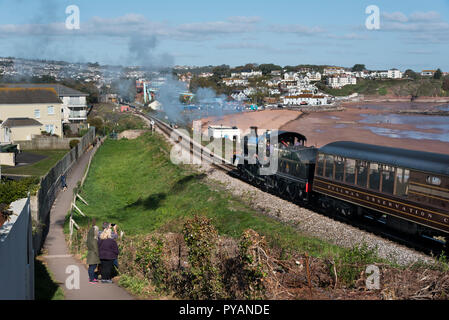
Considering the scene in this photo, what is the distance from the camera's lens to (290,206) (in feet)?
79.5

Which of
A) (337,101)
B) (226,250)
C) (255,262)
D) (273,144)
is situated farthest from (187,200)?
(337,101)

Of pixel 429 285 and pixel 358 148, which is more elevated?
pixel 358 148

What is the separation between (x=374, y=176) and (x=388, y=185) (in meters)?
0.87

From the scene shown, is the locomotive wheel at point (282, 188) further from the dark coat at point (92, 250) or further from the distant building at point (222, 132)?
the distant building at point (222, 132)

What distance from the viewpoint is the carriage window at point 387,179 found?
18000 mm

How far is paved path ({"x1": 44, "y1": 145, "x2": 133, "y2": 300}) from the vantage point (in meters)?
11.5

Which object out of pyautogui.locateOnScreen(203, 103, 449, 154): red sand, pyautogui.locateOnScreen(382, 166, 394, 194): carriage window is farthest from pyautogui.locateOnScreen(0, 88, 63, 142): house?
pyautogui.locateOnScreen(382, 166, 394, 194): carriage window

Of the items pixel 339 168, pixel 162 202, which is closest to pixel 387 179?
pixel 339 168

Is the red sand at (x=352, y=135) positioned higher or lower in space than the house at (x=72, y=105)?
lower

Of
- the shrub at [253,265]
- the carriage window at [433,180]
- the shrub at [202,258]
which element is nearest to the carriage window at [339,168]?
the carriage window at [433,180]

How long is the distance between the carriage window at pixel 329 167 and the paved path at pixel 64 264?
11.4m

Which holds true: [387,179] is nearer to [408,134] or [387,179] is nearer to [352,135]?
[352,135]
